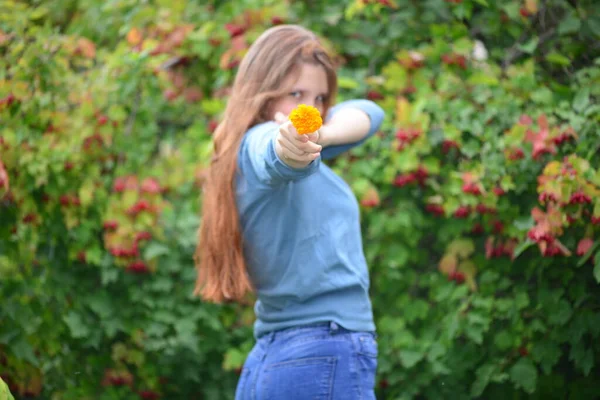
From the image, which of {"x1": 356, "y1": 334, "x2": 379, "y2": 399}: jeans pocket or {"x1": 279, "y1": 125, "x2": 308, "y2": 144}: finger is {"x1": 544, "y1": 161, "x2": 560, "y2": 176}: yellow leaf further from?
{"x1": 279, "y1": 125, "x2": 308, "y2": 144}: finger

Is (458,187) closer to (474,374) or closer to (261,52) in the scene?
(474,374)

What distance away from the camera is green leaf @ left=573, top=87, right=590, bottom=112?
9.43ft

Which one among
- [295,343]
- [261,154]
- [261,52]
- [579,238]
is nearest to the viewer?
[261,154]

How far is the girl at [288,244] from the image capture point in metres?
2.07

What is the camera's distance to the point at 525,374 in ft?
9.61

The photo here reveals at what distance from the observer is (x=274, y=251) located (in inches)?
85.2

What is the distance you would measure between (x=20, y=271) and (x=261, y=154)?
181cm

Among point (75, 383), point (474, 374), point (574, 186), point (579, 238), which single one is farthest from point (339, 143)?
point (75, 383)

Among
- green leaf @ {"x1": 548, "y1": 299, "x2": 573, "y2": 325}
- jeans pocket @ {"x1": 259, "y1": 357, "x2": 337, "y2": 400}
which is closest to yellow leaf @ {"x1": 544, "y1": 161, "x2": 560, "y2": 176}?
green leaf @ {"x1": 548, "y1": 299, "x2": 573, "y2": 325}

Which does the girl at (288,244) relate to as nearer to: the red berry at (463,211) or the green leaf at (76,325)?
the red berry at (463,211)

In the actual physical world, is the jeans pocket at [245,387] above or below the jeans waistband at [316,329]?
below

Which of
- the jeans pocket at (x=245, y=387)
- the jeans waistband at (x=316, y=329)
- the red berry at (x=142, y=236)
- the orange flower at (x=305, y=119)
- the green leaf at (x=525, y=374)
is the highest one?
the orange flower at (x=305, y=119)

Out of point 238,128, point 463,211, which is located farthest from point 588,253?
point 238,128

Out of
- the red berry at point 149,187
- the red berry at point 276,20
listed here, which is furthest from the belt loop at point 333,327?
the red berry at point 276,20
